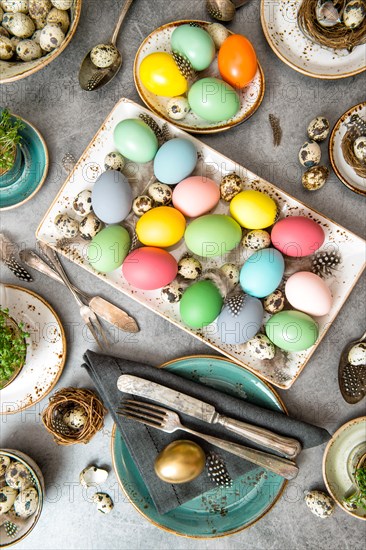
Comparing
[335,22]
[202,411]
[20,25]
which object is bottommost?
[202,411]

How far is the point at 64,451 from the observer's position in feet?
2.85

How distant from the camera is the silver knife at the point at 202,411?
786 millimetres

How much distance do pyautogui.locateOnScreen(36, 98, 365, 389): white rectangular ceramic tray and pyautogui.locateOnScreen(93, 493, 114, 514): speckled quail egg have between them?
33 centimetres

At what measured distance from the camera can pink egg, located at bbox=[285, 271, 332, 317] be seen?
0.75 meters

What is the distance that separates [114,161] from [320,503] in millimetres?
666

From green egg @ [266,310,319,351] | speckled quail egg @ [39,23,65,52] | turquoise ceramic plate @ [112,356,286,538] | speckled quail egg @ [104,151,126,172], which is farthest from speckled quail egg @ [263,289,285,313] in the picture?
speckled quail egg @ [39,23,65,52]

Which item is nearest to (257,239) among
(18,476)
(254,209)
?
(254,209)

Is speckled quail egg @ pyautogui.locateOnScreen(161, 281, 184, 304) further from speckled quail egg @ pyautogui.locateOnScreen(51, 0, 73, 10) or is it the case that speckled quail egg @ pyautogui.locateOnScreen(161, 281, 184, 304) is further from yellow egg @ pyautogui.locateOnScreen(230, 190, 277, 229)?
speckled quail egg @ pyautogui.locateOnScreen(51, 0, 73, 10)

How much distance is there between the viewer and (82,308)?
85 centimetres

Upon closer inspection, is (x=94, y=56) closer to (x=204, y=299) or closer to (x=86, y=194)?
(x=86, y=194)

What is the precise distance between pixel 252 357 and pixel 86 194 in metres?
0.38

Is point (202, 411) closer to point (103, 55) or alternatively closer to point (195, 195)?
point (195, 195)

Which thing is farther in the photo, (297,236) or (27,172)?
(27,172)

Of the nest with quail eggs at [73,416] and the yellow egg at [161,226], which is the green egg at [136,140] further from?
the nest with quail eggs at [73,416]
